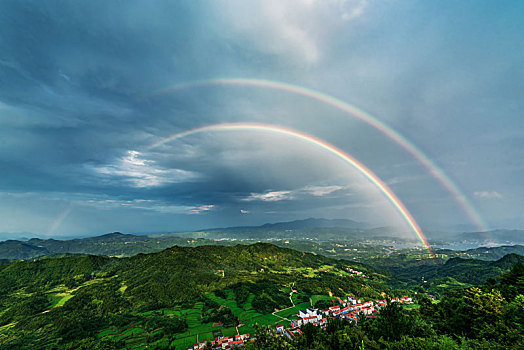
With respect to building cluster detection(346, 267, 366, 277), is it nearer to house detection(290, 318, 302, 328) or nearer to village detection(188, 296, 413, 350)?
village detection(188, 296, 413, 350)

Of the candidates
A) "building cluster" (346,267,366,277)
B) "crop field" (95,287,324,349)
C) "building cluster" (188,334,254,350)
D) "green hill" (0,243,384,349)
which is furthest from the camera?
"building cluster" (346,267,366,277)

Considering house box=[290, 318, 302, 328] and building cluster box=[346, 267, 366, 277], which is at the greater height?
house box=[290, 318, 302, 328]

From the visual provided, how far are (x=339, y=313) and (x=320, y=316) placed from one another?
974 centimetres

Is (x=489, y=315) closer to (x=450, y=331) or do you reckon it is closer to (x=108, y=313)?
(x=450, y=331)

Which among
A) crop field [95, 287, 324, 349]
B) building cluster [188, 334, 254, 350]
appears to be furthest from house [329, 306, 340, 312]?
building cluster [188, 334, 254, 350]

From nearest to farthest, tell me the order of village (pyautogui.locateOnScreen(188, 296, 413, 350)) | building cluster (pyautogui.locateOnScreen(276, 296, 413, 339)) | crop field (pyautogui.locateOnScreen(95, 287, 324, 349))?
village (pyautogui.locateOnScreen(188, 296, 413, 350)), crop field (pyautogui.locateOnScreen(95, 287, 324, 349)), building cluster (pyautogui.locateOnScreen(276, 296, 413, 339))

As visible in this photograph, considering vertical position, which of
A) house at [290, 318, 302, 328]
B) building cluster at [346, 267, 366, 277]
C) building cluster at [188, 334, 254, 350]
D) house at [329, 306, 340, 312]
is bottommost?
building cluster at [346, 267, 366, 277]

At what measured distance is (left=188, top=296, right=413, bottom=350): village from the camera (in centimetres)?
5175

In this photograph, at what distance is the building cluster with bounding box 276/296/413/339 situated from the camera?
2369 inches

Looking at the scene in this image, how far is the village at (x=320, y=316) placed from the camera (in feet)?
170

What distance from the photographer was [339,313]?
235 feet

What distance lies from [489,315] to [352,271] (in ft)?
413

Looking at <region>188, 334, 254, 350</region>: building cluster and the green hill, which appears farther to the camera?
the green hill

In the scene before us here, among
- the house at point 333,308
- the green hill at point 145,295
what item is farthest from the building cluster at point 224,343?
the house at point 333,308
